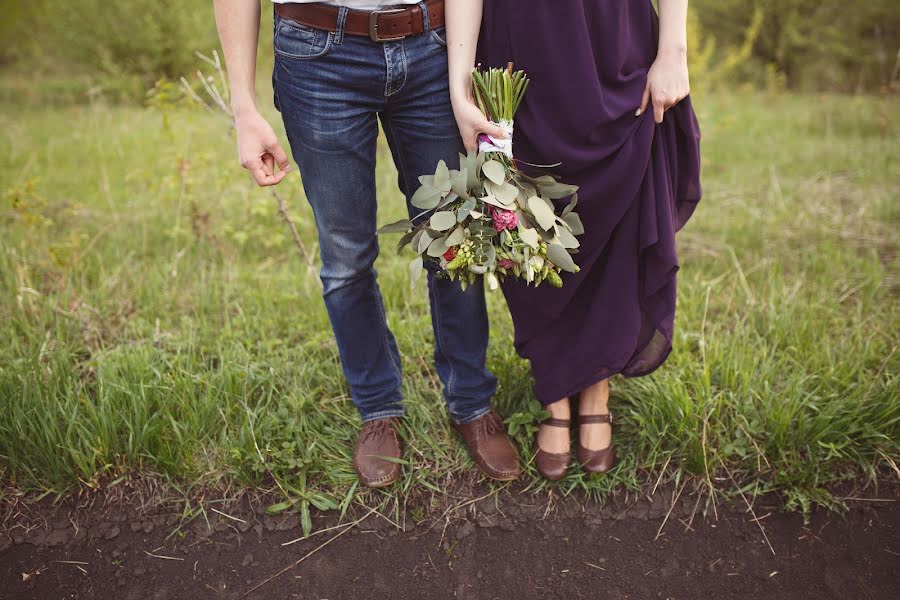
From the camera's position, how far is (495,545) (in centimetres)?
188

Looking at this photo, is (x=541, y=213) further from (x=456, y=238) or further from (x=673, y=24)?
(x=673, y=24)

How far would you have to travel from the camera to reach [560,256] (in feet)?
5.23

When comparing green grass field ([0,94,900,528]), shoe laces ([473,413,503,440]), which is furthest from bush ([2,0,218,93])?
shoe laces ([473,413,503,440])

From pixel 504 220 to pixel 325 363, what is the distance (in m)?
1.11

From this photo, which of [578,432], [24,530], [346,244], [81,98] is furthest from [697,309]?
[81,98]

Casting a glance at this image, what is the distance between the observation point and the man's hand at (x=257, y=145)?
160 centimetres

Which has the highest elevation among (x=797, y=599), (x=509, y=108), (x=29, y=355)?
(x=509, y=108)

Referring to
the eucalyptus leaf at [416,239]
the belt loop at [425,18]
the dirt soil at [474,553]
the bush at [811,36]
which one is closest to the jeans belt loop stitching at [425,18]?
the belt loop at [425,18]

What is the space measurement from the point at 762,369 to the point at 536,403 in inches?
33.0

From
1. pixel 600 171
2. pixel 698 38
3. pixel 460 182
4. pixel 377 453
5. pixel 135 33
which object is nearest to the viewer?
pixel 460 182

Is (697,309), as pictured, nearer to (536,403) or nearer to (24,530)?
(536,403)

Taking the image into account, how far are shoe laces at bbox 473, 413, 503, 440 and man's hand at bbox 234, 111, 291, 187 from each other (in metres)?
1.00

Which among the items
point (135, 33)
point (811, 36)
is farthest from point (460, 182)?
point (811, 36)

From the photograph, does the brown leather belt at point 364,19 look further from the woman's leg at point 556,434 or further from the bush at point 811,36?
the bush at point 811,36
